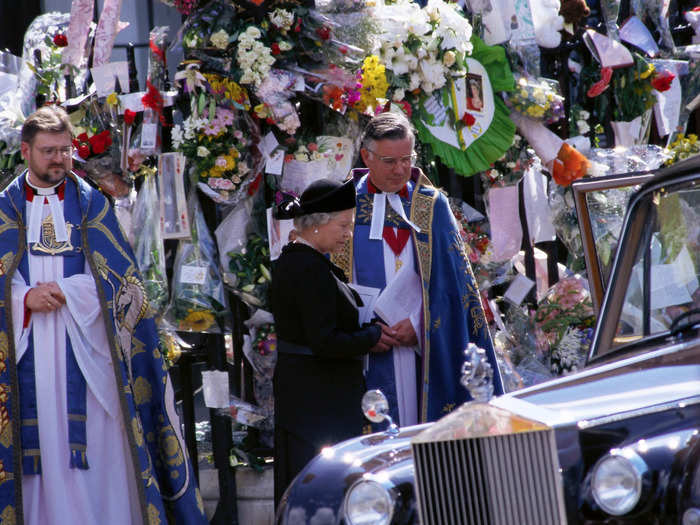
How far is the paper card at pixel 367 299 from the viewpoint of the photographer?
4641mm

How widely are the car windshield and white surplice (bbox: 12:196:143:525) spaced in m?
2.33

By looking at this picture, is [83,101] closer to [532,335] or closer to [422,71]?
[422,71]

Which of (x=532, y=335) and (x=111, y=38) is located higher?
(x=111, y=38)

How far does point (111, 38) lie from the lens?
19.9 ft

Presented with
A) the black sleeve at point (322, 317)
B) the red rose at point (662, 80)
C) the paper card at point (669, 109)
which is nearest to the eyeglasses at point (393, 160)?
the black sleeve at point (322, 317)

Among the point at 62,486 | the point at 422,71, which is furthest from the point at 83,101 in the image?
the point at 62,486

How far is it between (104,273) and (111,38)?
5.47 feet

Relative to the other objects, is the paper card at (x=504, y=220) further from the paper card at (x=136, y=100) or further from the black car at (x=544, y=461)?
the black car at (x=544, y=461)

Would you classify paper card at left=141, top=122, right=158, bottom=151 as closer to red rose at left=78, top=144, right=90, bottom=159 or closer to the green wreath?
red rose at left=78, top=144, right=90, bottom=159

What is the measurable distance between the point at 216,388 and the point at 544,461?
3186 mm

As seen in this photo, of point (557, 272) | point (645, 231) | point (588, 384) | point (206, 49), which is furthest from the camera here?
point (557, 272)

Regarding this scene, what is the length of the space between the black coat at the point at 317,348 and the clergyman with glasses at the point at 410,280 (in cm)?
24

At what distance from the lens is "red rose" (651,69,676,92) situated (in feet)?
23.1

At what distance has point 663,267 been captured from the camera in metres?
3.84
